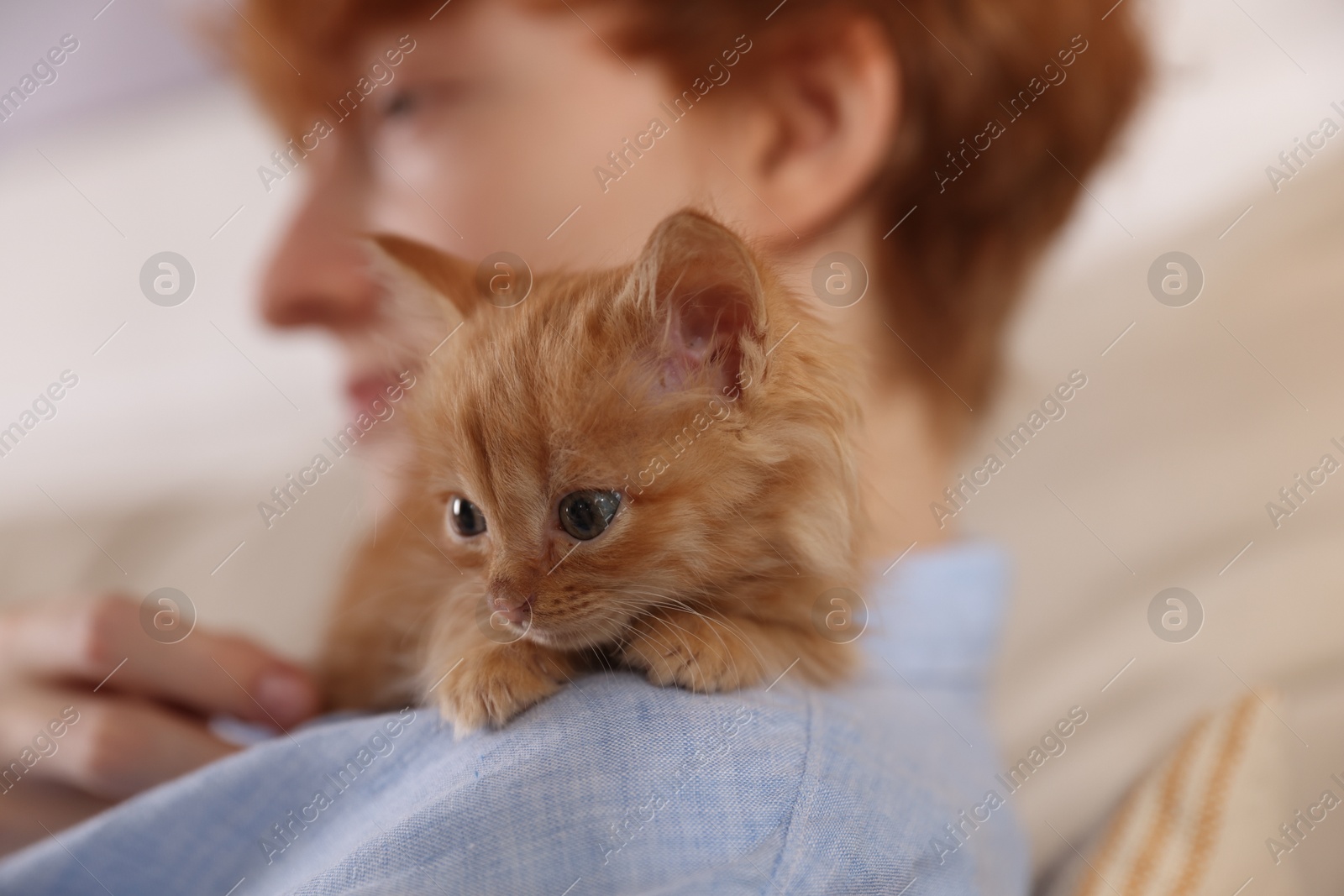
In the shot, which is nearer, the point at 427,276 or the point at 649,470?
the point at 649,470

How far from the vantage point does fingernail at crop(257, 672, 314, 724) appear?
1.77 m

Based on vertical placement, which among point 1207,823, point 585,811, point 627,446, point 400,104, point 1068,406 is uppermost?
point 400,104

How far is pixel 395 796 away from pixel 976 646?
1.31 meters

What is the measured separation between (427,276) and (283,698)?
1.01 meters

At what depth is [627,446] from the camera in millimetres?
1112

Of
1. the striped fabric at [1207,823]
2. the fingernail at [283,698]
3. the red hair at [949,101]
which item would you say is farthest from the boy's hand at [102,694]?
the striped fabric at [1207,823]

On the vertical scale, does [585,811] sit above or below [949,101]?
below

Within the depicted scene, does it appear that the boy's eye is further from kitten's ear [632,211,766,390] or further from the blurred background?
kitten's ear [632,211,766,390]

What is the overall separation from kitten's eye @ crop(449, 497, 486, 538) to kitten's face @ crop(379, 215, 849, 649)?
0.14m

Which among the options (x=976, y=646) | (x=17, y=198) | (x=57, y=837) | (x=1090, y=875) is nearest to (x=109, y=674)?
(x=57, y=837)

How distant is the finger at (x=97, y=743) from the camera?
162cm

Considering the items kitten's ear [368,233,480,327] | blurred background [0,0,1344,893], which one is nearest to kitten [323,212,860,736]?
kitten's ear [368,233,480,327]

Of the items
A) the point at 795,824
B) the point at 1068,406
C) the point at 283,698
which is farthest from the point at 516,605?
the point at 1068,406

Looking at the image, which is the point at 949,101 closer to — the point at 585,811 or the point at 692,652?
the point at 692,652
